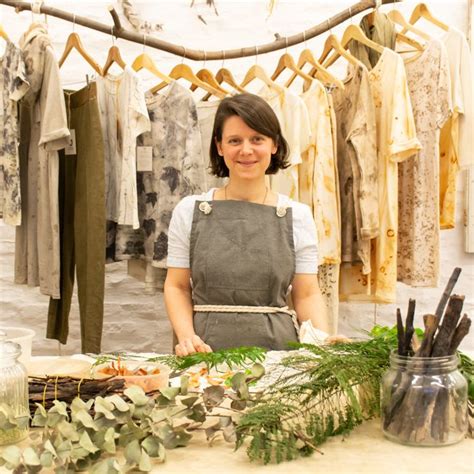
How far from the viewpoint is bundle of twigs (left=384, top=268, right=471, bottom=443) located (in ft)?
3.28

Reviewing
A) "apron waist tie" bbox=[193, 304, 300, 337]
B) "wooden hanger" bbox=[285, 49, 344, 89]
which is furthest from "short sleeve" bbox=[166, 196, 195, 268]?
"wooden hanger" bbox=[285, 49, 344, 89]

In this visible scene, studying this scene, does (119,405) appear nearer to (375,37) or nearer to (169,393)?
(169,393)

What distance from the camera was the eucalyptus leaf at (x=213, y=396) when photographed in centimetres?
Result: 107

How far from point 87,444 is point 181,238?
146 centimetres

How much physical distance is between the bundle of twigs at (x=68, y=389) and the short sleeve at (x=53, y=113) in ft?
5.62

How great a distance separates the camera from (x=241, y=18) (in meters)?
3.78

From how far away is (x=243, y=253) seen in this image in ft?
7.47

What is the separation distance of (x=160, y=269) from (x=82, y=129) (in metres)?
0.71

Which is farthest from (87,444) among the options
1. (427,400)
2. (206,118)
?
(206,118)

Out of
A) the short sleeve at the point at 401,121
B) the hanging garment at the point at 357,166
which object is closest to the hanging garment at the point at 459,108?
the short sleeve at the point at 401,121

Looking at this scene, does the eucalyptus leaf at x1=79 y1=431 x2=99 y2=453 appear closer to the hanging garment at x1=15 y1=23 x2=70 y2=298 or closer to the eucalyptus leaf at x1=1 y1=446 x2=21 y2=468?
the eucalyptus leaf at x1=1 y1=446 x2=21 y2=468

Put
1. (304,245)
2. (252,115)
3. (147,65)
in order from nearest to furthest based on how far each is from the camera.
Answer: (252,115), (304,245), (147,65)

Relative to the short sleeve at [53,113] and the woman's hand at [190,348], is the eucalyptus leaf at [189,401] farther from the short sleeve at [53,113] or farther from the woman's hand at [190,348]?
the short sleeve at [53,113]

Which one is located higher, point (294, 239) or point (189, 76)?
point (189, 76)
